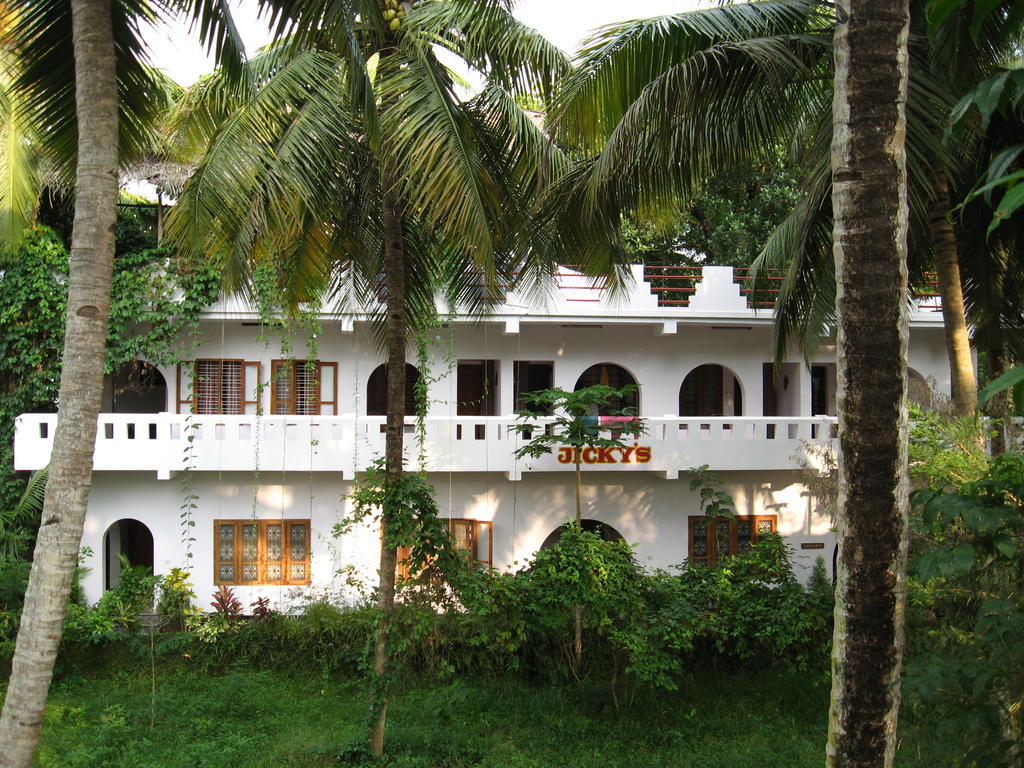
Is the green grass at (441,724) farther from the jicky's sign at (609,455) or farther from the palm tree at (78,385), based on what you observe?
the palm tree at (78,385)

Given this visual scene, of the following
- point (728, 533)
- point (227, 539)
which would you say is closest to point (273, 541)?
point (227, 539)

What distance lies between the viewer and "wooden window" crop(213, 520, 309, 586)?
44.8ft

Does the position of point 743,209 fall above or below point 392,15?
above

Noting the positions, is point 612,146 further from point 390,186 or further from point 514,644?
point 514,644

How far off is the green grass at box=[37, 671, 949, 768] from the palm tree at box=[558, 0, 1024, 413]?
4421 millimetres

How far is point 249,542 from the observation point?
13.8 m

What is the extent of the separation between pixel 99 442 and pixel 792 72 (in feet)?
35.0

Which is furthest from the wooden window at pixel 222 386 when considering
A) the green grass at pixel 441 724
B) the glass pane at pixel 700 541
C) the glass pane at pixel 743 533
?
the glass pane at pixel 743 533

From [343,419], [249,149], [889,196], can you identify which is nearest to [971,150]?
[889,196]

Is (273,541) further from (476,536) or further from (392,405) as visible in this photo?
(392,405)

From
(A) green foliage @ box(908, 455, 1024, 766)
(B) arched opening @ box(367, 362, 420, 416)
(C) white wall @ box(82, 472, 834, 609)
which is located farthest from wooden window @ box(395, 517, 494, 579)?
A: (A) green foliage @ box(908, 455, 1024, 766)

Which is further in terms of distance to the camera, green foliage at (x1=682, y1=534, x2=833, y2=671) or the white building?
the white building

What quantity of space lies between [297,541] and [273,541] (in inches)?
14.5

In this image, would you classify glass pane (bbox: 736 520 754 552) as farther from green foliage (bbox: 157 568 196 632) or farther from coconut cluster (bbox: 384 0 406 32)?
coconut cluster (bbox: 384 0 406 32)
